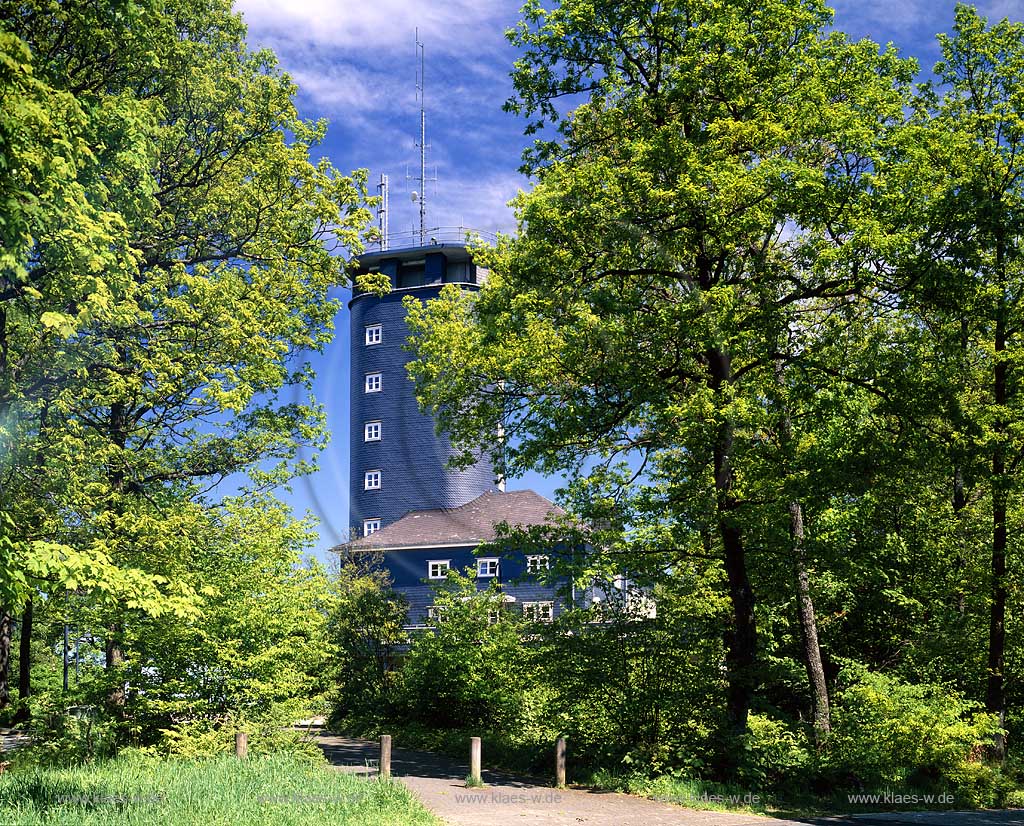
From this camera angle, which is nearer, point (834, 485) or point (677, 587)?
point (834, 485)

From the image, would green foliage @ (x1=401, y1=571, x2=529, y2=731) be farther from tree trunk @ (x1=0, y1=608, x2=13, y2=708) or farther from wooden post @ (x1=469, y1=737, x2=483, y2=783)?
tree trunk @ (x1=0, y1=608, x2=13, y2=708)

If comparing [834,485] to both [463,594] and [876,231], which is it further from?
[463,594]

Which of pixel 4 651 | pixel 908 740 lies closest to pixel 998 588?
pixel 908 740

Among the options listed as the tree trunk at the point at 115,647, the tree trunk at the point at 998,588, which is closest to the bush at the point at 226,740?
the tree trunk at the point at 115,647

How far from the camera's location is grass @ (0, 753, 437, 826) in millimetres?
10633

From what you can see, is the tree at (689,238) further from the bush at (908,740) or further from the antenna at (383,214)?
the antenna at (383,214)

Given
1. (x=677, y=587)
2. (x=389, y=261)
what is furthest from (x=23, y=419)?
(x=389, y=261)

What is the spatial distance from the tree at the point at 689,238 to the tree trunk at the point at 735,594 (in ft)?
0.13

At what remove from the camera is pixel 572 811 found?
14234mm

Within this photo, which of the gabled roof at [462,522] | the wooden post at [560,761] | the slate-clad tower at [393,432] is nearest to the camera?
the wooden post at [560,761]

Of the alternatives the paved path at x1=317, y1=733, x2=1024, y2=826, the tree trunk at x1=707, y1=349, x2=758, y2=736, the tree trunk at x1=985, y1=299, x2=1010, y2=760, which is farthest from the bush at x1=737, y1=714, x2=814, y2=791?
the tree trunk at x1=985, y1=299, x2=1010, y2=760

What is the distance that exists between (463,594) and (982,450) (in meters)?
17.3

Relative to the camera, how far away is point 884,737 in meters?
16.1

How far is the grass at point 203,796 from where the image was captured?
1063 cm
